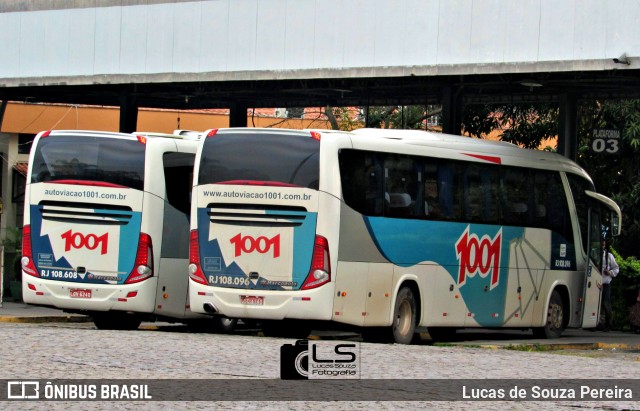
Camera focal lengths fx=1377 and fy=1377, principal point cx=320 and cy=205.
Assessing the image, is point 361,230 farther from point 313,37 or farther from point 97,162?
point 313,37

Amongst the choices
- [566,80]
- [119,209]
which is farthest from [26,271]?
[566,80]

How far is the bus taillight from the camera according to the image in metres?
19.8

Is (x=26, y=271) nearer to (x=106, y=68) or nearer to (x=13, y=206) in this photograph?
(x=106, y=68)

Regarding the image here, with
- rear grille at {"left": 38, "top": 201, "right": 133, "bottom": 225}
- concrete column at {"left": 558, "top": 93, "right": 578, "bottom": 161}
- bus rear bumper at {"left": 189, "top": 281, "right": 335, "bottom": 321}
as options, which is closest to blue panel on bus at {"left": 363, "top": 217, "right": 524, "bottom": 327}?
bus rear bumper at {"left": 189, "top": 281, "right": 335, "bottom": 321}

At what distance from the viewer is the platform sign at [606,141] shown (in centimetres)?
3000

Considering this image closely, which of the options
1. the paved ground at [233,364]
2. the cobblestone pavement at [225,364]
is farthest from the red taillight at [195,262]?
the cobblestone pavement at [225,364]

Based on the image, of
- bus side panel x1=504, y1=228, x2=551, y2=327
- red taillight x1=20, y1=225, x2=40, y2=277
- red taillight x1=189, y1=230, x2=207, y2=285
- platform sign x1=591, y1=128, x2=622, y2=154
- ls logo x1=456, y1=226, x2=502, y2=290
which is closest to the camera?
red taillight x1=189, y1=230, x2=207, y2=285

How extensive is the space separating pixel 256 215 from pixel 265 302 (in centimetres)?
128

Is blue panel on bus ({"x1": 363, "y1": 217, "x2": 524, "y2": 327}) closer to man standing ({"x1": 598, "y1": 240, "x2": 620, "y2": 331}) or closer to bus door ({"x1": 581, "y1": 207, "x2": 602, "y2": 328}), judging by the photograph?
bus door ({"x1": 581, "y1": 207, "x2": 602, "y2": 328})

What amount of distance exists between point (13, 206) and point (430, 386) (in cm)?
3707

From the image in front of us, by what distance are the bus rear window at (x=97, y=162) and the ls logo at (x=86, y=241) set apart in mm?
901

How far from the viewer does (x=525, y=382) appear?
44.5 feet

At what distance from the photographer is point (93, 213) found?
2200cm

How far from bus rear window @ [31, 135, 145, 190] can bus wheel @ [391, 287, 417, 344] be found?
452 centimetres
